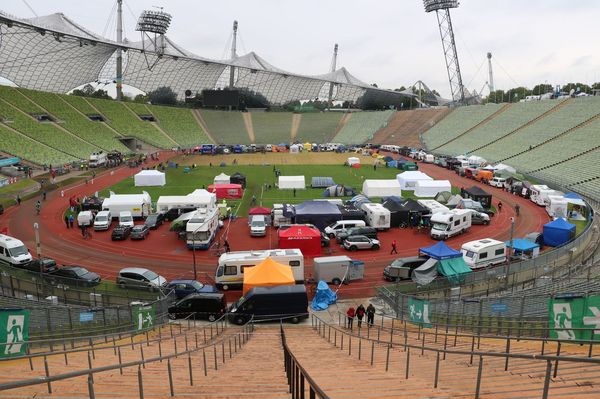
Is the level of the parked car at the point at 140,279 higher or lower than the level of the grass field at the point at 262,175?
lower

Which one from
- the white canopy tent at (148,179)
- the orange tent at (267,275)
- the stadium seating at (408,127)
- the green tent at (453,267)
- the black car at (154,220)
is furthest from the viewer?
the stadium seating at (408,127)

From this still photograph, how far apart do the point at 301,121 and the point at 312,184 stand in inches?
2776

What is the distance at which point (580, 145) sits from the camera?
173 feet

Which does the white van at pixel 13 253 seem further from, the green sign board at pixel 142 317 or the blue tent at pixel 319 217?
the blue tent at pixel 319 217

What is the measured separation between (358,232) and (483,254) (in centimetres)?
801

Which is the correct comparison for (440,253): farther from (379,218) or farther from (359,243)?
(379,218)

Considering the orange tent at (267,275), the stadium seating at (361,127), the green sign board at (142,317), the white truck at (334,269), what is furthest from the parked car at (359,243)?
the stadium seating at (361,127)

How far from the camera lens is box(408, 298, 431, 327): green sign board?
1555 cm

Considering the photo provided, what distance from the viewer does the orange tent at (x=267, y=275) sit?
19266 mm

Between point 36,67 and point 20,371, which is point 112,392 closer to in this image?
point 20,371

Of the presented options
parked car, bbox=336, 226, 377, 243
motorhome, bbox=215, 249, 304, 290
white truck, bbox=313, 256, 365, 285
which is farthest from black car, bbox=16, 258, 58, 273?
parked car, bbox=336, 226, 377, 243

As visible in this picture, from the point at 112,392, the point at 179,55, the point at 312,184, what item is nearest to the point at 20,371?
the point at 112,392

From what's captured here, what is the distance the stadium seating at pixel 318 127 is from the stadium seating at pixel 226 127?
13658 mm

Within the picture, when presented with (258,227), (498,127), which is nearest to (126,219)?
(258,227)
